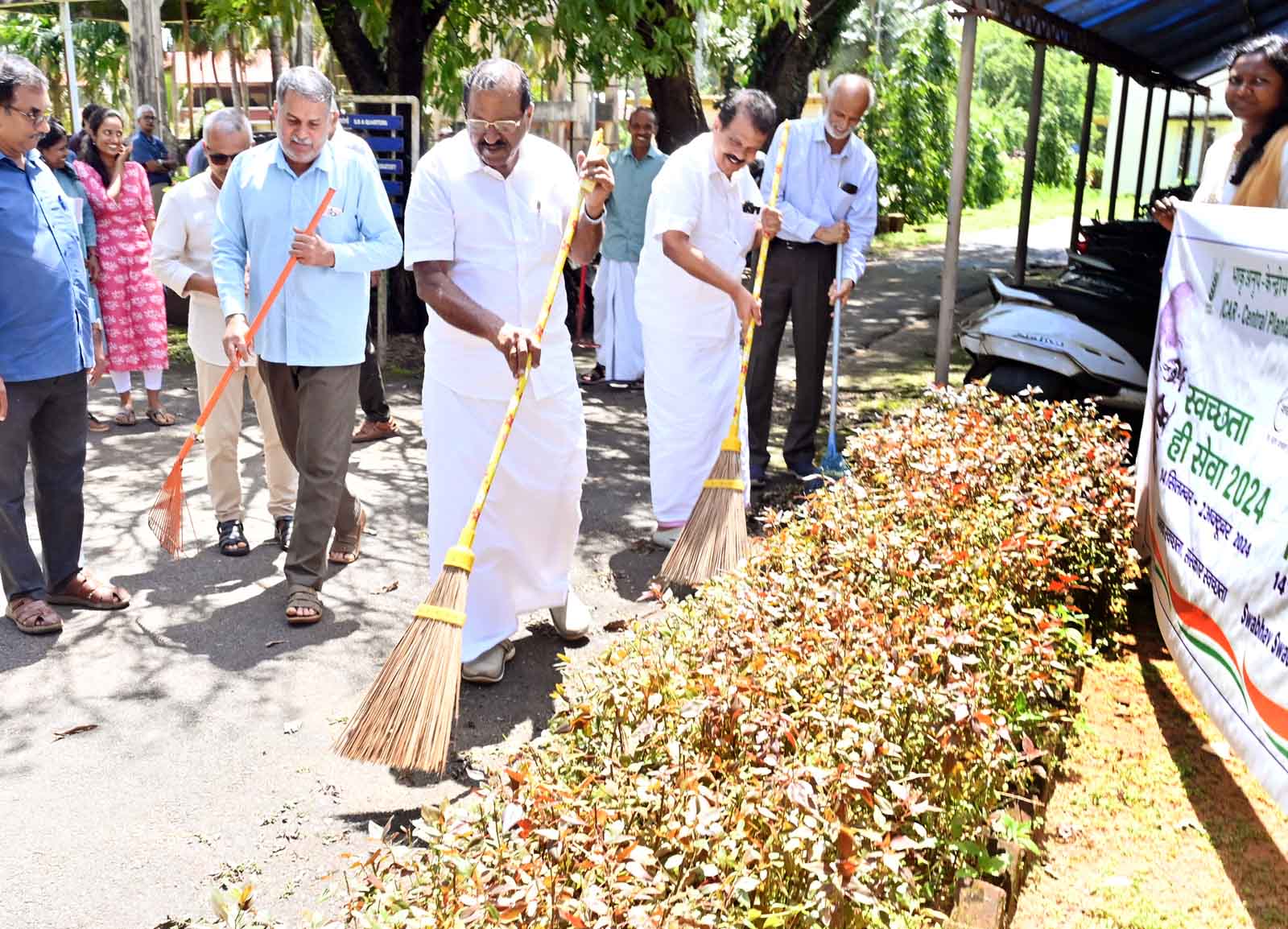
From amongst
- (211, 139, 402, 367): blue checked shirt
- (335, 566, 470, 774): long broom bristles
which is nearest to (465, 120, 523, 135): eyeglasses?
(211, 139, 402, 367): blue checked shirt

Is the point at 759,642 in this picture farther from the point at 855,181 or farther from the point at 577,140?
the point at 577,140

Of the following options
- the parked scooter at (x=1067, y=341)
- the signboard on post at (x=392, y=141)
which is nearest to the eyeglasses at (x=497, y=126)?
the parked scooter at (x=1067, y=341)

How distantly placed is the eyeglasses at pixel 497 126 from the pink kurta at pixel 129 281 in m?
4.93

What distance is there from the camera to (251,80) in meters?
56.2

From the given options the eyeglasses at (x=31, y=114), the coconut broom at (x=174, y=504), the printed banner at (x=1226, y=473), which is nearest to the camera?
the printed banner at (x=1226, y=473)

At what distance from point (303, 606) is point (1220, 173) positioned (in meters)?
Answer: 4.39

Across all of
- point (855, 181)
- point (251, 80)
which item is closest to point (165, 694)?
point (855, 181)

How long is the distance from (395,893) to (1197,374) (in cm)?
341

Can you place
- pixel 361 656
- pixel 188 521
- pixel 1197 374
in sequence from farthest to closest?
1. pixel 188 521
2. pixel 361 656
3. pixel 1197 374

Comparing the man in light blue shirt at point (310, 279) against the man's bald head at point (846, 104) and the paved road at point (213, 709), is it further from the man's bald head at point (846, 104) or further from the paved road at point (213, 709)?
the man's bald head at point (846, 104)

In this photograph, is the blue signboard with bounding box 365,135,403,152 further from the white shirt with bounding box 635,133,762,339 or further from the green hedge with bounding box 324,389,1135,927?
the green hedge with bounding box 324,389,1135,927

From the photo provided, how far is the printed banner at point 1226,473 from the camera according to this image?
3615 millimetres

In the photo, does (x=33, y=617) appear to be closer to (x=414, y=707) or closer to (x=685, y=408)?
(x=414, y=707)

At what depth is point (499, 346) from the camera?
4.41 m
